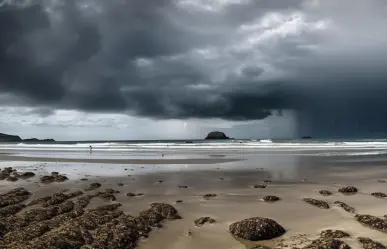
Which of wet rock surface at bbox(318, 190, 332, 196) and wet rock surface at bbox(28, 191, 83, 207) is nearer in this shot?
wet rock surface at bbox(28, 191, 83, 207)

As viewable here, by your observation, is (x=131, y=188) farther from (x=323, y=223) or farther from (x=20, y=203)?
(x=323, y=223)

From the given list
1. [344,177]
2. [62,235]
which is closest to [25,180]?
[62,235]

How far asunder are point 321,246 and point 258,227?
1.59 metres

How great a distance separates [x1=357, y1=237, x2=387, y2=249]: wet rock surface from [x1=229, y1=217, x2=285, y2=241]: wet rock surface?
1.80 metres

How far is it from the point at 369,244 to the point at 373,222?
1928 mm

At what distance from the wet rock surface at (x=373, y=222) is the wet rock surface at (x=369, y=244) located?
53.3 inches

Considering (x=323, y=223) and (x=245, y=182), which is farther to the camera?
(x=245, y=182)

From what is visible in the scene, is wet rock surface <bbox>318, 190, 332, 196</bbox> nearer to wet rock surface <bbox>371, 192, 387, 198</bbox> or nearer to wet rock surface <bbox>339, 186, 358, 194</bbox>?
wet rock surface <bbox>339, 186, 358, 194</bbox>

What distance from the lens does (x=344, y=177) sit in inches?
671

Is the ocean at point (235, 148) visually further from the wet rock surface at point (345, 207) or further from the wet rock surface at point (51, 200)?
the wet rock surface at point (51, 200)

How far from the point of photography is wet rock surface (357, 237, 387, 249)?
20.8ft

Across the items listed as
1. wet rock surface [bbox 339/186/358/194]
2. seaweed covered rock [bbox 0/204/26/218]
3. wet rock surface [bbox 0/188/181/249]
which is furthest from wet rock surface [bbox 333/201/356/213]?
seaweed covered rock [bbox 0/204/26/218]

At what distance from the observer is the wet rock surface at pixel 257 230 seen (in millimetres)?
7227

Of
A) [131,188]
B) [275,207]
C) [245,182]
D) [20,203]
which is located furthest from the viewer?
[245,182]
